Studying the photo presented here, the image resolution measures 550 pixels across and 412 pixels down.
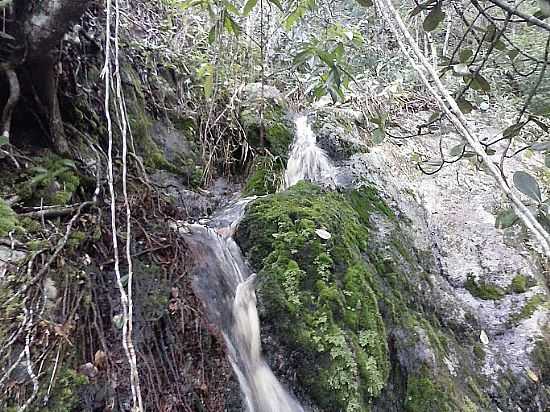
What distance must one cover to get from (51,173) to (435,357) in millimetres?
2414

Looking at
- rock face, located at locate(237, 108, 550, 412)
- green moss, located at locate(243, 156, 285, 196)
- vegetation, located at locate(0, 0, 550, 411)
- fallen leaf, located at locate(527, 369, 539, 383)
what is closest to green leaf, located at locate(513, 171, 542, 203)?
vegetation, located at locate(0, 0, 550, 411)

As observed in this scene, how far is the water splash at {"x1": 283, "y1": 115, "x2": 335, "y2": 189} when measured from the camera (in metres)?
3.94

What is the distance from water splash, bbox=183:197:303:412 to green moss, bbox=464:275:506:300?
2.24m

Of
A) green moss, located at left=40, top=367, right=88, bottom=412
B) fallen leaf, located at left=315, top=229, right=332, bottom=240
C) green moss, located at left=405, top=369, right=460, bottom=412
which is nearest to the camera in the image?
green moss, located at left=40, top=367, right=88, bottom=412

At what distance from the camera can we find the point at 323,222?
9.27ft

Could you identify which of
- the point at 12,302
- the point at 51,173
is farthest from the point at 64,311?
the point at 51,173

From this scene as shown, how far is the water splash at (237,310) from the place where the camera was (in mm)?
2045

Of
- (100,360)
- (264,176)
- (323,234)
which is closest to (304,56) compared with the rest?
(323,234)

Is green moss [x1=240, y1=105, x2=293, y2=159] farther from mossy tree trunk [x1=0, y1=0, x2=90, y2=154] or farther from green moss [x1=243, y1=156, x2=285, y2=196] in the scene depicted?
mossy tree trunk [x1=0, y1=0, x2=90, y2=154]

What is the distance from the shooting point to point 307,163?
4.10m

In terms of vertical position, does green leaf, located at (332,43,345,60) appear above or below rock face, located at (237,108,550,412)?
above

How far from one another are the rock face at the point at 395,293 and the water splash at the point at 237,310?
7cm

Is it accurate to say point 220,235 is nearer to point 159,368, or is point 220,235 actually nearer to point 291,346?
point 291,346

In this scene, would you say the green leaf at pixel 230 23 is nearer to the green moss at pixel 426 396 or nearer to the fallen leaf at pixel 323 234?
the fallen leaf at pixel 323 234
